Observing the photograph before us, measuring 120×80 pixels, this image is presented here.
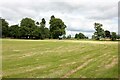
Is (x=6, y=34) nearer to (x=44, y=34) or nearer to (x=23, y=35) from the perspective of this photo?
(x=23, y=35)

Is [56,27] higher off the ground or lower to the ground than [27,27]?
higher

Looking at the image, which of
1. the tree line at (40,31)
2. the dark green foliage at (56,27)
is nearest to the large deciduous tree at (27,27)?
the tree line at (40,31)

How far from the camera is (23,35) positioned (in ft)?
453

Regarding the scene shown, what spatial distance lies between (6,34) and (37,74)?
13256 centimetres

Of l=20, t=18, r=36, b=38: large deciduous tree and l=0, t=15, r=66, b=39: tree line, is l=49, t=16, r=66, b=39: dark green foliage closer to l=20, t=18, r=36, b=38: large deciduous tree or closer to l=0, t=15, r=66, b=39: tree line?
l=0, t=15, r=66, b=39: tree line

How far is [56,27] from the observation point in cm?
14812

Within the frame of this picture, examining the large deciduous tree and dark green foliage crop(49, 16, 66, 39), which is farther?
dark green foliage crop(49, 16, 66, 39)

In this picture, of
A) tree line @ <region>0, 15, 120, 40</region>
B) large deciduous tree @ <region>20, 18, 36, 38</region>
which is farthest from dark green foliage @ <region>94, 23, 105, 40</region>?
large deciduous tree @ <region>20, 18, 36, 38</region>

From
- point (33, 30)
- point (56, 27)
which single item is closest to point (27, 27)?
point (33, 30)

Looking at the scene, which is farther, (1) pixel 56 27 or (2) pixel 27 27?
(1) pixel 56 27

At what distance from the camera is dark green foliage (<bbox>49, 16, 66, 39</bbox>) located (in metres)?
A: 144

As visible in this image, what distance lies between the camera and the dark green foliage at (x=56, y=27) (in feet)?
474

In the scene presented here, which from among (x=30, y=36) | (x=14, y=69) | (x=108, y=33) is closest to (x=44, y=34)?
(x=30, y=36)

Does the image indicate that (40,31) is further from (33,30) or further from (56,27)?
(56,27)
